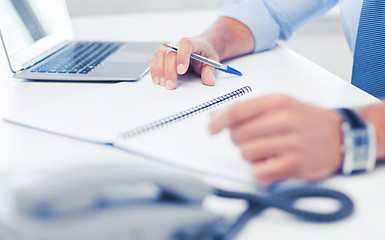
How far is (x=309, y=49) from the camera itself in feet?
6.48

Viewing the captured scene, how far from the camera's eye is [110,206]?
0.94 ft

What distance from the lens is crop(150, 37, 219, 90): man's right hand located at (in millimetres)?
681

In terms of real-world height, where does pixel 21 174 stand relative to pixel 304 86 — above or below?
above

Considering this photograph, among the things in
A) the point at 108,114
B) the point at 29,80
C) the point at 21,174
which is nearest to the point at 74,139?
the point at 108,114

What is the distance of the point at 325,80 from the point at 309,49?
1351 millimetres

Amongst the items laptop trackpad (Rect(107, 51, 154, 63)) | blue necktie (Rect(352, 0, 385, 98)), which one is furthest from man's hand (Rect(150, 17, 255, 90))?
blue necktie (Rect(352, 0, 385, 98))

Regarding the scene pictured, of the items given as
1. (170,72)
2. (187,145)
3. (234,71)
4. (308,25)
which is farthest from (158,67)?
(308,25)

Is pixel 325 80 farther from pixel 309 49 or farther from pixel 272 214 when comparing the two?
pixel 309 49

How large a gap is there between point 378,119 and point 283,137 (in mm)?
Answer: 123

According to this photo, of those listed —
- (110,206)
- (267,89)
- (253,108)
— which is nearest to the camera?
(110,206)

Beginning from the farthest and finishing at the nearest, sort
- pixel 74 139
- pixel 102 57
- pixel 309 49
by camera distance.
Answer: pixel 309 49, pixel 102 57, pixel 74 139

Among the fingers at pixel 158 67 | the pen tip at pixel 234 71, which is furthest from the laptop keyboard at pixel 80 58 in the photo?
the pen tip at pixel 234 71

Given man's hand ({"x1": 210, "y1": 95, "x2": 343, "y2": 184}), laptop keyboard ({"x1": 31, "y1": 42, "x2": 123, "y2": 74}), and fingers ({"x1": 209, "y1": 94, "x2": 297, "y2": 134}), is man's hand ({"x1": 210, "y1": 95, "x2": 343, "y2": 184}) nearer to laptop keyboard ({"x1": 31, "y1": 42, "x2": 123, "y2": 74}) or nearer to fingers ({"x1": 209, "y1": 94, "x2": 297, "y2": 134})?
fingers ({"x1": 209, "y1": 94, "x2": 297, "y2": 134})

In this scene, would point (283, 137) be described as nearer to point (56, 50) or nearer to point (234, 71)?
point (234, 71)
